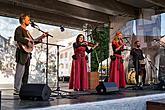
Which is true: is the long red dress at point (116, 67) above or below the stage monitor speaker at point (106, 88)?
above

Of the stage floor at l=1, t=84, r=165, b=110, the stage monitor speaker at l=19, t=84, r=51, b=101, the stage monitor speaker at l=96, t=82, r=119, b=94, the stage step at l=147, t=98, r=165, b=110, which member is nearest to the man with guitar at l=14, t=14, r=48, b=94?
the stage floor at l=1, t=84, r=165, b=110

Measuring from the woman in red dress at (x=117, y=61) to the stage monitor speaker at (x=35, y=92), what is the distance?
2.37 meters

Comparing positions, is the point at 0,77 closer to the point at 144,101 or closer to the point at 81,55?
the point at 81,55

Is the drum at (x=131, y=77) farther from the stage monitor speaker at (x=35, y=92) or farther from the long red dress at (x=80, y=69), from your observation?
the stage monitor speaker at (x=35, y=92)

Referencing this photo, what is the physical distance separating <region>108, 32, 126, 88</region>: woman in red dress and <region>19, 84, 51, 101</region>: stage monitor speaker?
7.78 feet

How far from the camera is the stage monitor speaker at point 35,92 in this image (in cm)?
296

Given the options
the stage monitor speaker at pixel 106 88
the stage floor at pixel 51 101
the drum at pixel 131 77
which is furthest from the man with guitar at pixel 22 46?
the drum at pixel 131 77

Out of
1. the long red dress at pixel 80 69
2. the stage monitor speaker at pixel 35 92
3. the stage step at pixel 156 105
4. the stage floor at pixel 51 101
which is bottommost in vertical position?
the stage step at pixel 156 105

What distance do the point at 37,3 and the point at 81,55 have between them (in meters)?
2.80

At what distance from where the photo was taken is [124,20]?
7863mm

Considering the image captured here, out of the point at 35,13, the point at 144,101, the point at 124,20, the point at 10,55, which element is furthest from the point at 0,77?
the point at 144,101

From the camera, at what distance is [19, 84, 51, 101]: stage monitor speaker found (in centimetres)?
296

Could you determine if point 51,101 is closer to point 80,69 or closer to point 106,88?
point 106,88

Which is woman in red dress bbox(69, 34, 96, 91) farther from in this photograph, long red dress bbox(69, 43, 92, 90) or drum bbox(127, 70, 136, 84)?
drum bbox(127, 70, 136, 84)
